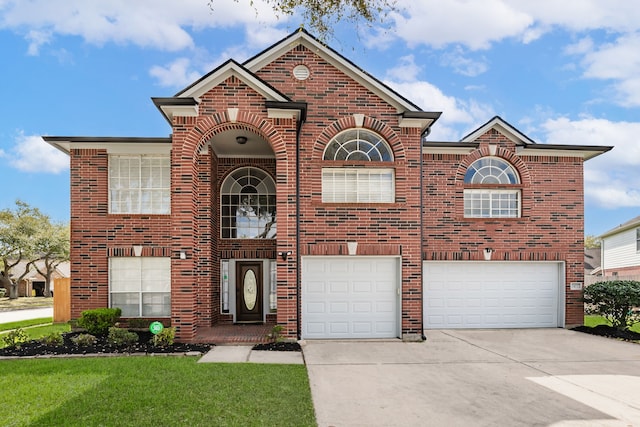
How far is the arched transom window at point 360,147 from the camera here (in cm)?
1254

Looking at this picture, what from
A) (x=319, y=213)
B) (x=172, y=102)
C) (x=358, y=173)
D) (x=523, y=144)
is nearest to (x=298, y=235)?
(x=319, y=213)

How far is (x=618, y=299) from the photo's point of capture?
1346 centimetres

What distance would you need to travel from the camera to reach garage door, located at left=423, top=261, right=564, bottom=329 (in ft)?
46.9

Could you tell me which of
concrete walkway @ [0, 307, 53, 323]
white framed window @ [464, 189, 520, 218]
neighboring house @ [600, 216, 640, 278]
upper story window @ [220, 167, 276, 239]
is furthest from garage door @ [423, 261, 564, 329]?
concrete walkway @ [0, 307, 53, 323]

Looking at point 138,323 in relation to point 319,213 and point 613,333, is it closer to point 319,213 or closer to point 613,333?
point 319,213

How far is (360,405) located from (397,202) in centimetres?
646

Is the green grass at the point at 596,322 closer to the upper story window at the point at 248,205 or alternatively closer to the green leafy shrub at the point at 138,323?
the upper story window at the point at 248,205

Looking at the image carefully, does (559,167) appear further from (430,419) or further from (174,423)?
(174,423)

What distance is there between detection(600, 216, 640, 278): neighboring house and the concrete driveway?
17676mm

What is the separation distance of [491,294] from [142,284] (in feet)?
34.1

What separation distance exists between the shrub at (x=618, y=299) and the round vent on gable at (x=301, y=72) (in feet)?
34.4

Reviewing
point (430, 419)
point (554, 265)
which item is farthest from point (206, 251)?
point (554, 265)

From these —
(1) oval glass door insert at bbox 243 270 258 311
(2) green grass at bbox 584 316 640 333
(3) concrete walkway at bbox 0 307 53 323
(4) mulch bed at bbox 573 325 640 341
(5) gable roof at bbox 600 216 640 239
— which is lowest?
(3) concrete walkway at bbox 0 307 53 323

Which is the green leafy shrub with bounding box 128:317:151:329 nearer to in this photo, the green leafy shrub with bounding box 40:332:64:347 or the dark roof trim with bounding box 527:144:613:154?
the green leafy shrub with bounding box 40:332:64:347
